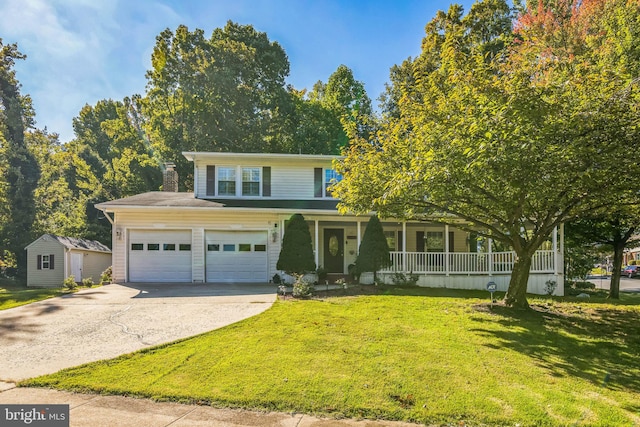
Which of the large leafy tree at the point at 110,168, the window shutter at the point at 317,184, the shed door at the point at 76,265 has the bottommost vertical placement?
the shed door at the point at 76,265

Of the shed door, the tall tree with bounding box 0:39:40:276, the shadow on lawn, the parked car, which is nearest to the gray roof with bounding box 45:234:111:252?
the shed door

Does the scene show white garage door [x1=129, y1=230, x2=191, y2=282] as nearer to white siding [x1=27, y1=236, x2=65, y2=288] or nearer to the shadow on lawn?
white siding [x1=27, y1=236, x2=65, y2=288]

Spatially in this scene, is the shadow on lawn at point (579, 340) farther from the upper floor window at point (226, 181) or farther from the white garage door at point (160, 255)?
the upper floor window at point (226, 181)

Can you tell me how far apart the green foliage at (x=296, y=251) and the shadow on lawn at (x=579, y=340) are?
6.64 meters

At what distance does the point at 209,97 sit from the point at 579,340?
27611 mm

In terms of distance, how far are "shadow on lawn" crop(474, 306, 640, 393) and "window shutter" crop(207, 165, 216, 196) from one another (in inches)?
477

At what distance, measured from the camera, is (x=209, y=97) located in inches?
1120

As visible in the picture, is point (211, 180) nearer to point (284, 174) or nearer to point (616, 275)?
point (284, 174)

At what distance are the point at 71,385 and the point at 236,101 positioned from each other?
27.2 m

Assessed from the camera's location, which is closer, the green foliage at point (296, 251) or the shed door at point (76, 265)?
the green foliage at point (296, 251)

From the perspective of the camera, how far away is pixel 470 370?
517 centimetres

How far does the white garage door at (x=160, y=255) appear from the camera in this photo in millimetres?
15125

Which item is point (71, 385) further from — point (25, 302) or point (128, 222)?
point (128, 222)

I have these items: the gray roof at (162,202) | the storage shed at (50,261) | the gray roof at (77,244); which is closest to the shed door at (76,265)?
the storage shed at (50,261)
